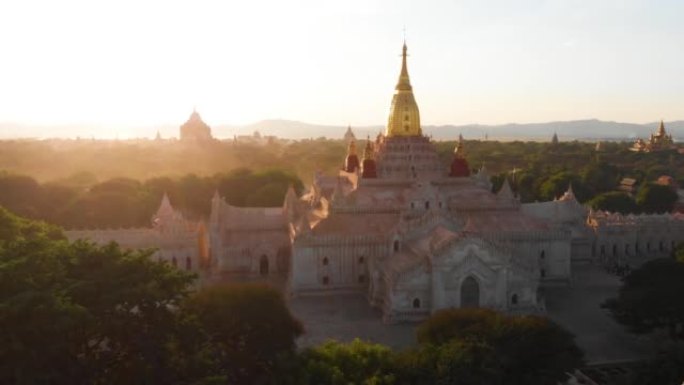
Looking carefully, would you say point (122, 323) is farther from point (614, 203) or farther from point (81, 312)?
point (614, 203)

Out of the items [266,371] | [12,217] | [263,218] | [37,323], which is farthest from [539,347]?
[263,218]

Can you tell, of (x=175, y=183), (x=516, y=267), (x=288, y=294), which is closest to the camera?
(x=516, y=267)

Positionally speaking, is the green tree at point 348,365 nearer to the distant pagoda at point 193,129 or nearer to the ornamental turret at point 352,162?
the ornamental turret at point 352,162

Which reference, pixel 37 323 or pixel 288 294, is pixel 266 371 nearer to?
pixel 37 323

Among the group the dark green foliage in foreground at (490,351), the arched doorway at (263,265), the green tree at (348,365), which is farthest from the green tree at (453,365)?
the arched doorway at (263,265)

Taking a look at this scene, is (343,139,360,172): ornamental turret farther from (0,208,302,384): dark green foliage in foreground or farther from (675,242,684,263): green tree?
(0,208,302,384): dark green foliage in foreground

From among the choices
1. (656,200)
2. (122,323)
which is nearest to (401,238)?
(122,323)
